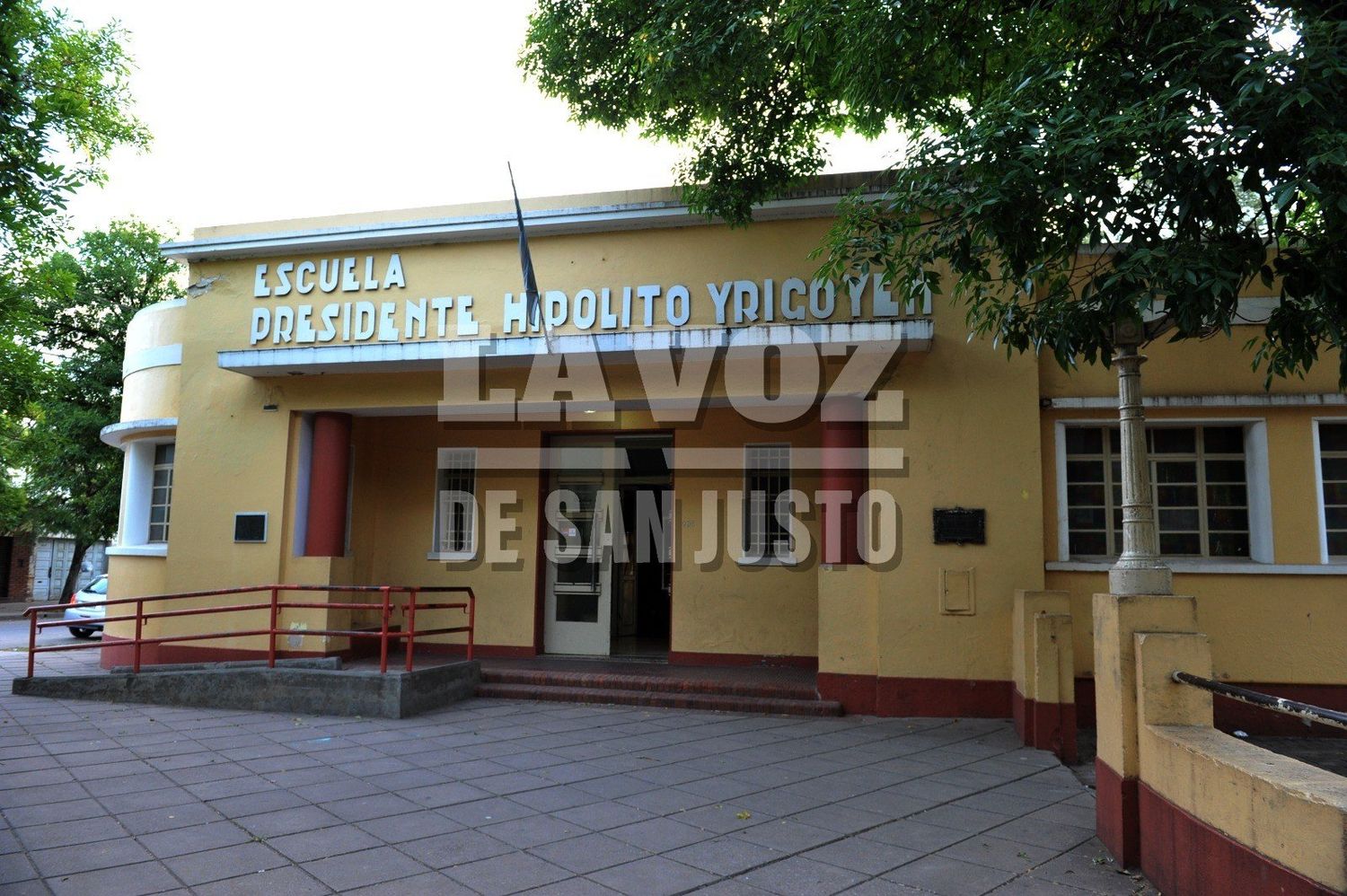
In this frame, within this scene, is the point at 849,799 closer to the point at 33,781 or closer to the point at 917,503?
the point at 917,503

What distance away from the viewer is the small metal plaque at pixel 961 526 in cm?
868

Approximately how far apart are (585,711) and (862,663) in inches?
112

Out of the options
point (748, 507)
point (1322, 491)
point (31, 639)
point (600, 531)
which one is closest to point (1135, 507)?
point (1322, 491)

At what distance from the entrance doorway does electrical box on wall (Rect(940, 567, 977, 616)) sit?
12.4 feet

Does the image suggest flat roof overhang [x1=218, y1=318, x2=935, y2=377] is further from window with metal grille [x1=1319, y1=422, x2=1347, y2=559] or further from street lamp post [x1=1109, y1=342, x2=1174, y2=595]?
window with metal grille [x1=1319, y1=422, x2=1347, y2=559]

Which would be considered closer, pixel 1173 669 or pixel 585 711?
pixel 1173 669

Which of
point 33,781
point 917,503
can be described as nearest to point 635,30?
point 917,503

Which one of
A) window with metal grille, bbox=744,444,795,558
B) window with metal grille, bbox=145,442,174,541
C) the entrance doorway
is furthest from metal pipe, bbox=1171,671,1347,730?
window with metal grille, bbox=145,442,174,541

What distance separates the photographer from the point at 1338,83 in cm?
445

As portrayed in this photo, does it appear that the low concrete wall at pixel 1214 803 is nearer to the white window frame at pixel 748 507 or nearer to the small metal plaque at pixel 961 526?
the small metal plaque at pixel 961 526

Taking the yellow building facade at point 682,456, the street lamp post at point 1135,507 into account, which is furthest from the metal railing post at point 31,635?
the street lamp post at point 1135,507

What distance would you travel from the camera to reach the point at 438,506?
39.2 ft

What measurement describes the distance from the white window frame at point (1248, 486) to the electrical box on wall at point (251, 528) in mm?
8846

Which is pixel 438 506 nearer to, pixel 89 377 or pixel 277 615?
pixel 277 615
